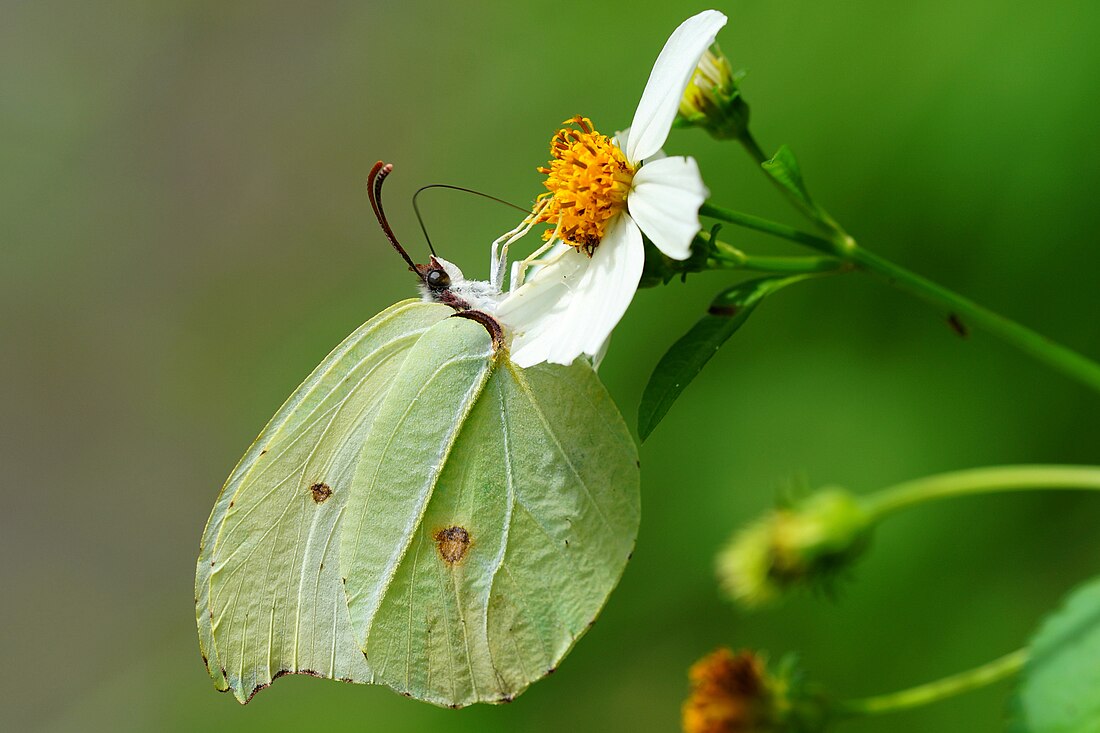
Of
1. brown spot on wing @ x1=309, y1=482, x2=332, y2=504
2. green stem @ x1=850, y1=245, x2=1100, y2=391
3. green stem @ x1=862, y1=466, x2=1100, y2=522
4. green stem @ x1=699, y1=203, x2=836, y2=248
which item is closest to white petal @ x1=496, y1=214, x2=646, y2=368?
green stem @ x1=699, y1=203, x2=836, y2=248

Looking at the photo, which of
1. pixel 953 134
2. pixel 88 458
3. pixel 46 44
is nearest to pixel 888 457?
pixel 953 134

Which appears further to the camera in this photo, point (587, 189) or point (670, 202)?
point (587, 189)

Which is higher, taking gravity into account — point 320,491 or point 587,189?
point 587,189

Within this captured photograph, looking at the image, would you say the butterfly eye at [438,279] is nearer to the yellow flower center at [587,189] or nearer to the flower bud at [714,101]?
the yellow flower center at [587,189]

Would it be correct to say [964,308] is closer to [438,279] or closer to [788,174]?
[788,174]

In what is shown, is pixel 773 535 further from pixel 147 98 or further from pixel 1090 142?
pixel 147 98

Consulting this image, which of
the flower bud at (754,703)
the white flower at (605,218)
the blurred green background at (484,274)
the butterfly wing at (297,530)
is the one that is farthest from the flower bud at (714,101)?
→ the blurred green background at (484,274)

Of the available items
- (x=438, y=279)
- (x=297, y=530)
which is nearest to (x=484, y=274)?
(x=438, y=279)

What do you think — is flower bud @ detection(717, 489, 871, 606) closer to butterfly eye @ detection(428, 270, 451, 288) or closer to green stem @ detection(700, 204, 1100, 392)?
green stem @ detection(700, 204, 1100, 392)
